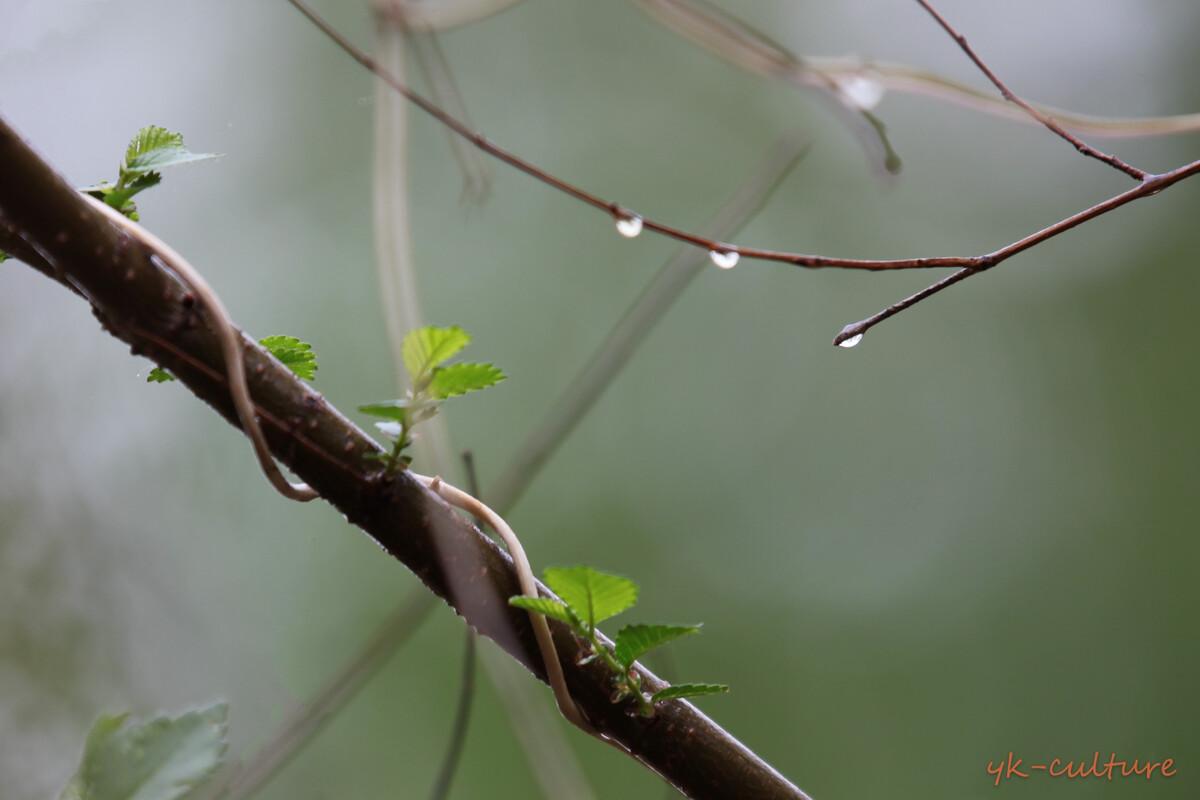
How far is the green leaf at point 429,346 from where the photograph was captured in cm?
24

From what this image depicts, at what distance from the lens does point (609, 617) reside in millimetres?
238

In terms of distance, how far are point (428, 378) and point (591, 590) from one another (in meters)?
0.06

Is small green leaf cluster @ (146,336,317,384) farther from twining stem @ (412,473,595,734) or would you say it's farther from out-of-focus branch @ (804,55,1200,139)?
out-of-focus branch @ (804,55,1200,139)

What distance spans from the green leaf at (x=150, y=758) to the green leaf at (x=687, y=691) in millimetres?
105

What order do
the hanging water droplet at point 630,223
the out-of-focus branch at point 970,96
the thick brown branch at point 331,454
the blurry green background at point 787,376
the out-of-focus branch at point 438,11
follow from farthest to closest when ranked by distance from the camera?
the blurry green background at point 787,376 → the out-of-focus branch at point 438,11 → the out-of-focus branch at point 970,96 → the hanging water droplet at point 630,223 → the thick brown branch at point 331,454

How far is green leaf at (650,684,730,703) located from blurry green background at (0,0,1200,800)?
680 mm

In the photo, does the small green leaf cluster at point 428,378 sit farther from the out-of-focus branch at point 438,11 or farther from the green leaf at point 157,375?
the out-of-focus branch at point 438,11

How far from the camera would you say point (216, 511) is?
0.74 meters

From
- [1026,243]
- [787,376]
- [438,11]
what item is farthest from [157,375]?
[787,376]

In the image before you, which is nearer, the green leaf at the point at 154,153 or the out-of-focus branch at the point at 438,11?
the green leaf at the point at 154,153

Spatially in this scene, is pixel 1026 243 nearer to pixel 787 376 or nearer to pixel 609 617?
pixel 609 617

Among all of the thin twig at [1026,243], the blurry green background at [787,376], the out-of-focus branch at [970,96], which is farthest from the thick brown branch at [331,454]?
the blurry green background at [787,376]

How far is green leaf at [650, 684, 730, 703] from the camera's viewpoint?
0.24 m

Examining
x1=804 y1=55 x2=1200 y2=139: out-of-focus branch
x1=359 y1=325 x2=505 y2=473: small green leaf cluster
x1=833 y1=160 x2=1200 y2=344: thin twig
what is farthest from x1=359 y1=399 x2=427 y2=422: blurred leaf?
x1=804 y1=55 x2=1200 y2=139: out-of-focus branch
